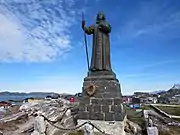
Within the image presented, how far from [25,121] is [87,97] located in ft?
23.7

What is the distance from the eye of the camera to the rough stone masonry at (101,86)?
11.3 m

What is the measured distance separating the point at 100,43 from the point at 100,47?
0.75 feet

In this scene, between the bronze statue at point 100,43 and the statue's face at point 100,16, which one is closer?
the bronze statue at point 100,43

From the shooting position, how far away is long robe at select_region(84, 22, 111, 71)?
40.3ft

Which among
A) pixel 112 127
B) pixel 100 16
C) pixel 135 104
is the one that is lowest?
pixel 112 127

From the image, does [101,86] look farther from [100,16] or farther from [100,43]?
[100,16]

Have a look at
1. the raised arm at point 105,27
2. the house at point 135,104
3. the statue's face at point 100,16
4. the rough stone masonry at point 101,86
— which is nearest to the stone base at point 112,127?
Result: the rough stone masonry at point 101,86

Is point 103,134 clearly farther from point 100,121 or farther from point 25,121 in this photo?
point 25,121

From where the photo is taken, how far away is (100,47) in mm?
12492

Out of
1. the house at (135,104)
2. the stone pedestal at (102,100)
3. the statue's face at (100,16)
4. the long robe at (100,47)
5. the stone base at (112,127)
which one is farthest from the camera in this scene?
the house at (135,104)

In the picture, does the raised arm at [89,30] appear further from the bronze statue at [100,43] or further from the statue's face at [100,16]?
the statue's face at [100,16]

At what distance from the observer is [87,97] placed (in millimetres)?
11867

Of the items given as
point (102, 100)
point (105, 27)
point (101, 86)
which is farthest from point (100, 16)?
point (102, 100)

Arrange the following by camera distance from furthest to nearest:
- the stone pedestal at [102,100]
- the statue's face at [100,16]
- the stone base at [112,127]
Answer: the statue's face at [100,16]
the stone pedestal at [102,100]
the stone base at [112,127]
